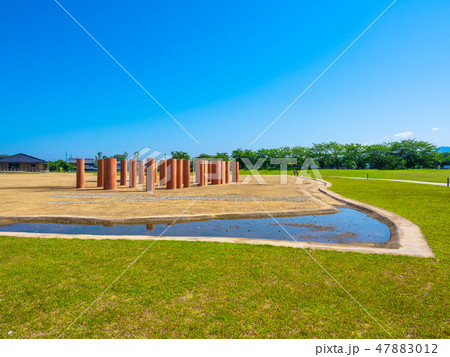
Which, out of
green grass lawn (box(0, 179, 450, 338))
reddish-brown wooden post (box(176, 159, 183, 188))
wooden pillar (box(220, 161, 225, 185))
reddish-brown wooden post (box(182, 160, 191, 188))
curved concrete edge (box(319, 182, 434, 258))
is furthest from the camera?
wooden pillar (box(220, 161, 225, 185))

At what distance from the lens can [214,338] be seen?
2984mm

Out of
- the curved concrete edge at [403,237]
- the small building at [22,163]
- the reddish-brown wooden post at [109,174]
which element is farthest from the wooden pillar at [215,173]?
the small building at [22,163]

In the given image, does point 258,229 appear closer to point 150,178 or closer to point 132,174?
point 150,178

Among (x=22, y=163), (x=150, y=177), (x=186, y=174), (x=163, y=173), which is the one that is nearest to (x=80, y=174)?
(x=150, y=177)

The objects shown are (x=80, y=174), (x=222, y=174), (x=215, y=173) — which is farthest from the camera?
(x=222, y=174)

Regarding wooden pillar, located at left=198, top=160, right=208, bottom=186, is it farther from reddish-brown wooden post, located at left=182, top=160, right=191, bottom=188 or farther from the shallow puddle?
the shallow puddle

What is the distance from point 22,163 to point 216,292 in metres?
82.1

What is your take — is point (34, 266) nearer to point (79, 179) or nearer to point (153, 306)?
point (153, 306)

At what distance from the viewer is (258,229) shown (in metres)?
8.75

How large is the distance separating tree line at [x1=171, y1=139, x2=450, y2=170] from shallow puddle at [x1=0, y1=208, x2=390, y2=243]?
55117mm

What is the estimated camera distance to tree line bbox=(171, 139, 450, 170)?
2702 inches

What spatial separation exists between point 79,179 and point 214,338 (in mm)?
23083

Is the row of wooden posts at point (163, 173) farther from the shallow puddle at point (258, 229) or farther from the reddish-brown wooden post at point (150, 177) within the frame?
the shallow puddle at point (258, 229)

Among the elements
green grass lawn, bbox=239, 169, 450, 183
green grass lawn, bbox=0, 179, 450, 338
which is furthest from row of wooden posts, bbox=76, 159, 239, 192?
green grass lawn, bbox=239, 169, 450, 183
